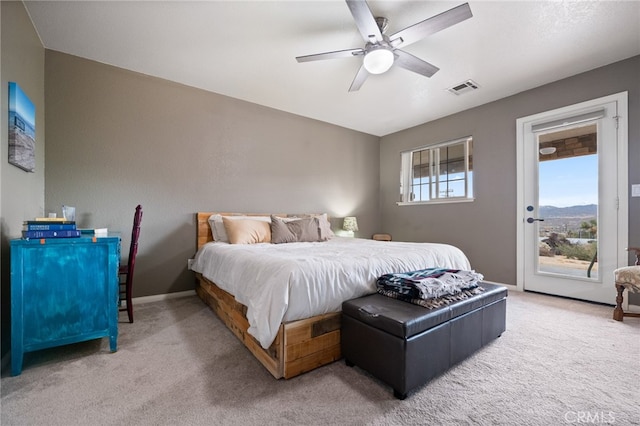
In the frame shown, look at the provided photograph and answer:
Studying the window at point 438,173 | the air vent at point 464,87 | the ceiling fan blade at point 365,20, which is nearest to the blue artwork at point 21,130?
the ceiling fan blade at point 365,20

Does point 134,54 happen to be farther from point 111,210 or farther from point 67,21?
point 111,210

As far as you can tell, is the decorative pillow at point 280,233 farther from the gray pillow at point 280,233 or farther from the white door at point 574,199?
the white door at point 574,199

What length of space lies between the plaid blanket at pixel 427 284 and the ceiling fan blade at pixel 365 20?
1.79 meters

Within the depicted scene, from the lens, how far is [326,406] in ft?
4.29

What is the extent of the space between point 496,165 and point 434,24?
2517mm

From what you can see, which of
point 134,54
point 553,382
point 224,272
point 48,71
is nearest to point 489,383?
Result: point 553,382

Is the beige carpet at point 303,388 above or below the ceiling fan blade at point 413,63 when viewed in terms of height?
below

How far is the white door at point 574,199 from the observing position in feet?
9.14

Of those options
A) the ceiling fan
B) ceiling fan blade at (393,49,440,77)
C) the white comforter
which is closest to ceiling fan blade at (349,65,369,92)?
the ceiling fan

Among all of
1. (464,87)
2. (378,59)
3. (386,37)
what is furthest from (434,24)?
(464,87)

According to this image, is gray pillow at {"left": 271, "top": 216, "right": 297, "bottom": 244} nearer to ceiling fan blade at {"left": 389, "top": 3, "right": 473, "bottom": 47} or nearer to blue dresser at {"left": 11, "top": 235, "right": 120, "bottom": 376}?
blue dresser at {"left": 11, "top": 235, "right": 120, "bottom": 376}

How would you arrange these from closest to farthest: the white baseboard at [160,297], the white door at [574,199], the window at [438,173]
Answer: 1. the white door at [574,199]
2. the white baseboard at [160,297]
3. the window at [438,173]

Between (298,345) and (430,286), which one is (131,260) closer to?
(298,345)

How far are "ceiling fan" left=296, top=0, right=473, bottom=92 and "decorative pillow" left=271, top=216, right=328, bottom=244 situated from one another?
175cm
